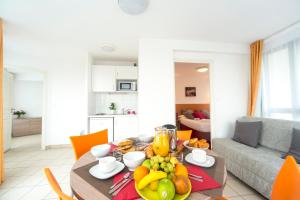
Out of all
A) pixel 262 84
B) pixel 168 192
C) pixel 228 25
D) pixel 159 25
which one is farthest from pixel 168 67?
pixel 168 192

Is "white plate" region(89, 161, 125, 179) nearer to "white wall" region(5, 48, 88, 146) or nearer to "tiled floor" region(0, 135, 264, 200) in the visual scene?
"tiled floor" region(0, 135, 264, 200)

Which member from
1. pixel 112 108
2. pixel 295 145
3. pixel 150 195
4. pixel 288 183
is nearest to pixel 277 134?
pixel 295 145

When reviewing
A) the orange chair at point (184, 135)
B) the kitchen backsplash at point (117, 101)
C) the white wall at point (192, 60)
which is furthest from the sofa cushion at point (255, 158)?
the kitchen backsplash at point (117, 101)

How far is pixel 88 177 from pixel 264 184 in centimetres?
195

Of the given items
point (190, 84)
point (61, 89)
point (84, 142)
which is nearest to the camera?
point (84, 142)

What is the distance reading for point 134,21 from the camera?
2.12 m

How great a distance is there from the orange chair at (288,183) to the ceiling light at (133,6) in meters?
2.04

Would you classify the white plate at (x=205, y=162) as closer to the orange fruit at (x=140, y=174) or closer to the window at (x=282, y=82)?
the orange fruit at (x=140, y=174)

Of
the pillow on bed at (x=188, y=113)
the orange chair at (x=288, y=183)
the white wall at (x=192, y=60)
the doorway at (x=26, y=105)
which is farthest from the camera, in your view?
the doorway at (x=26, y=105)

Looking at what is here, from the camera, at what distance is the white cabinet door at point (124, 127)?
343 centimetres

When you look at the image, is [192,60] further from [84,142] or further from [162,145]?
[84,142]

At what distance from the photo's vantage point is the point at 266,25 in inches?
90.0

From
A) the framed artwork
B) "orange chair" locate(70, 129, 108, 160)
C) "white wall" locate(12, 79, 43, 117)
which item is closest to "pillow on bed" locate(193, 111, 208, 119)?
the framed artwork

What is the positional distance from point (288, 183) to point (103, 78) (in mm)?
3679
